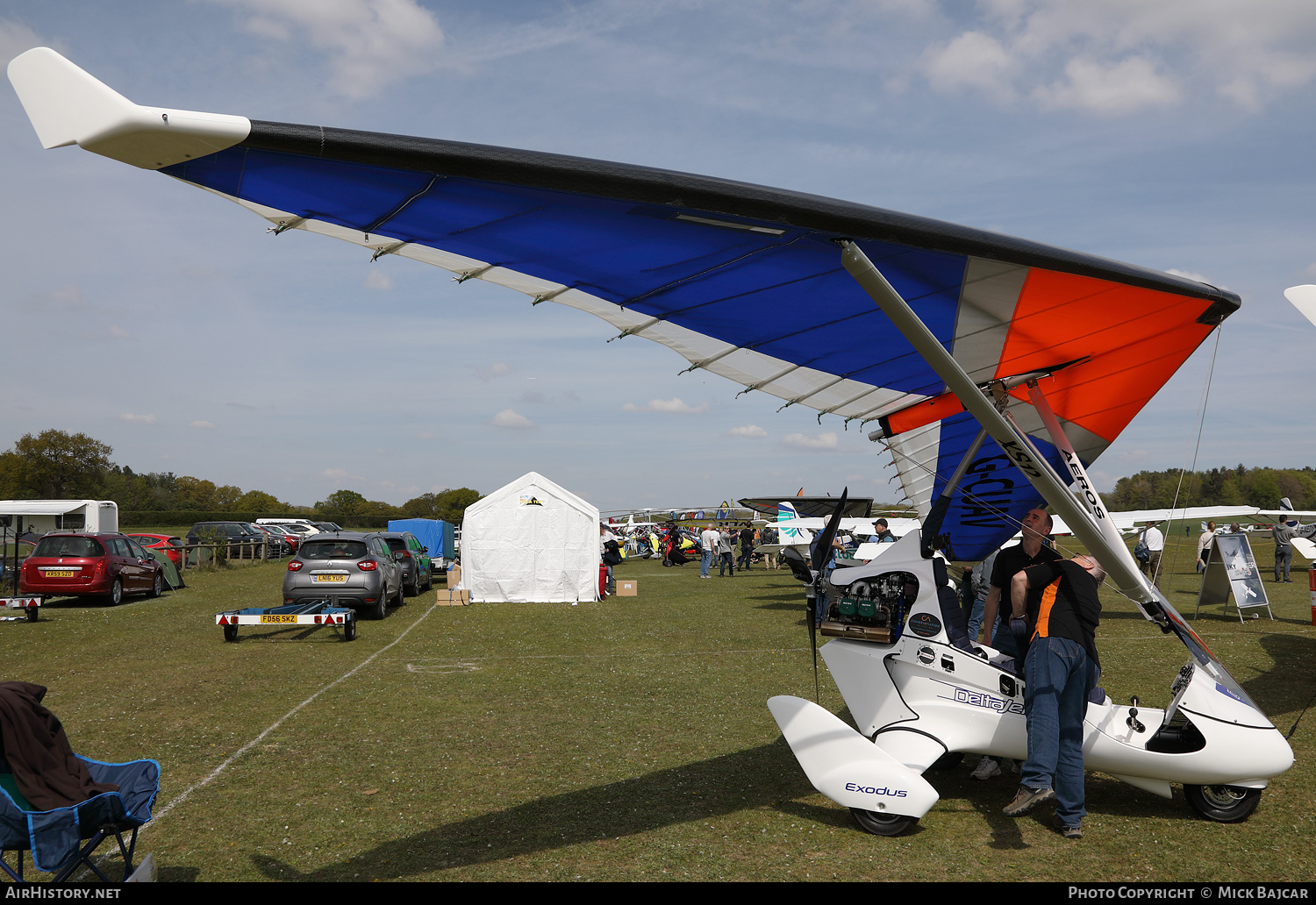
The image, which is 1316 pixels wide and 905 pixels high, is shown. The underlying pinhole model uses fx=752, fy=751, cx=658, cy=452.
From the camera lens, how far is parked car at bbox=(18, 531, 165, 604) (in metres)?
16.9

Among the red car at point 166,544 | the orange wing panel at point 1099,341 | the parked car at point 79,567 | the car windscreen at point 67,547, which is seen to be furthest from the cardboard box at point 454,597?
the orange wing panel at point 1099,341

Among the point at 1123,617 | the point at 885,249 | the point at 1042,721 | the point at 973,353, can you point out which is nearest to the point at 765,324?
the point at 885,249

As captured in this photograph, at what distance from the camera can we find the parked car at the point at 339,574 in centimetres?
1422

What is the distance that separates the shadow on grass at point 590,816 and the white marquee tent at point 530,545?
41.6 ft

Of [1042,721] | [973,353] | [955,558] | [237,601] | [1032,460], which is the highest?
[973,353]

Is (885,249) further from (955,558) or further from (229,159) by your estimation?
(955,558)

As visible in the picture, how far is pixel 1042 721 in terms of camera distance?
4543mm

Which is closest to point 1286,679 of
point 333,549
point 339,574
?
point 339,574

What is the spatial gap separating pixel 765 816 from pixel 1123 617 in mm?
13122

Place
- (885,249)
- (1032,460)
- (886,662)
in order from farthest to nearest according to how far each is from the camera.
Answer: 1. (886,662)
2. (1032,460)
3. (885,249)

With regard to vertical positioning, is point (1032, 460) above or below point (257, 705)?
above

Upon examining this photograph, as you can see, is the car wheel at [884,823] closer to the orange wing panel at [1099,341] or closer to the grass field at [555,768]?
the grass field at [555,768]

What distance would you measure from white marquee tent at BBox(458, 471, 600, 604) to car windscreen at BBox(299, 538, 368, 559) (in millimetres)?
3500

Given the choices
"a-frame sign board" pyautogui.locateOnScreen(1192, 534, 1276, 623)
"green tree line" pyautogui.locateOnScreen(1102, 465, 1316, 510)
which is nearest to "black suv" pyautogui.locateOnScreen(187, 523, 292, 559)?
"a-frame sign board" pyautogui.locateOnScreen(1192, 534, 1276, 623)
